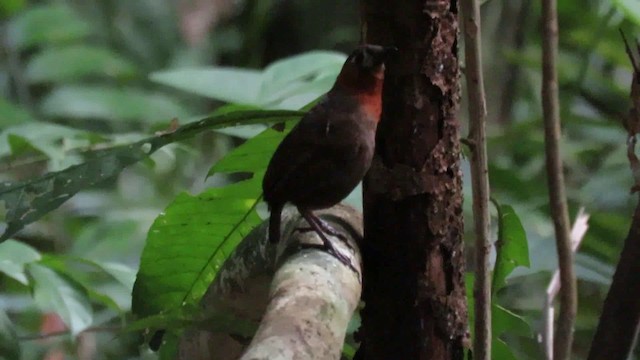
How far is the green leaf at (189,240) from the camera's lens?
1.00 metres

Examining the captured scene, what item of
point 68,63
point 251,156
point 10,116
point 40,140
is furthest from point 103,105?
point 251,156

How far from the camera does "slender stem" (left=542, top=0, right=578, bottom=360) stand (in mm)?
986

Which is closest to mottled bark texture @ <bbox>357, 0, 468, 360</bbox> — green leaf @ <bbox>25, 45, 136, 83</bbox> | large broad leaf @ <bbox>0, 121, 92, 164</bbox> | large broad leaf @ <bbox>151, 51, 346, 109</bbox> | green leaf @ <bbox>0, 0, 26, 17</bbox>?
large broad leaf @ <bbox>151, 51, 346, 109</bbox>

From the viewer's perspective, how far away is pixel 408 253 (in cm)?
77

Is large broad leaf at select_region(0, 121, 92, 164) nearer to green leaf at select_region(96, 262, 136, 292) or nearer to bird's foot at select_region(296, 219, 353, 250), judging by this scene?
green leaf at select_region(96, 262, 136, 292)

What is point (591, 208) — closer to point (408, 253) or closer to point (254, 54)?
point (408, 253)

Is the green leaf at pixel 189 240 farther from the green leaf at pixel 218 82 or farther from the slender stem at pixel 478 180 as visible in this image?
the green leaf at pixel 218 82

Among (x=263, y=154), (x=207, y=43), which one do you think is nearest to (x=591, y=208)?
(x=263, y=154)

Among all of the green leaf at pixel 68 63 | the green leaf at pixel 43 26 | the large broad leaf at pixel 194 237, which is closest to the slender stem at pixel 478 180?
the large broad leaf at pixel 194 237

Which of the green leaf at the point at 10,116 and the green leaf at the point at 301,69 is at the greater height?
the green leaf at the point at 301,69

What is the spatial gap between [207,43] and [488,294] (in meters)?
2.64

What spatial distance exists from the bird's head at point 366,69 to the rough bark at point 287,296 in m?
0.13

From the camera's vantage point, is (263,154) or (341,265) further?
(263,154)

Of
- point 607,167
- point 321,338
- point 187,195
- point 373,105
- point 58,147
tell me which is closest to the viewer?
point 321,338
